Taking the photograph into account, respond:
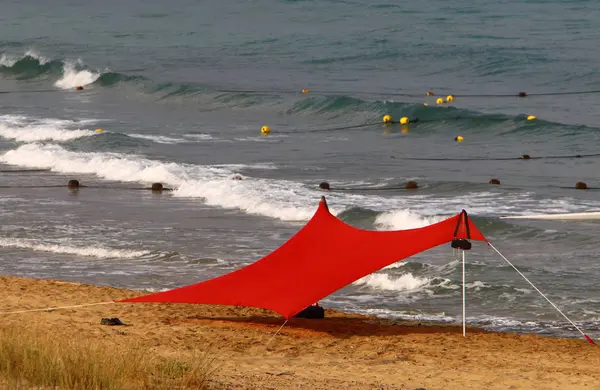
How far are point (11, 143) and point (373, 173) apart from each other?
10818 millimetres

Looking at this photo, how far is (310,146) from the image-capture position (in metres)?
29.6

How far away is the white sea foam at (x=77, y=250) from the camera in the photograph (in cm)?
1628

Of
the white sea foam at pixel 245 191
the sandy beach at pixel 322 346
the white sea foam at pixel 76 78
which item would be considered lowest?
the sandy beach at pixel 322 346

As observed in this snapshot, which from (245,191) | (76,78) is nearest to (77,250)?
(245,191)

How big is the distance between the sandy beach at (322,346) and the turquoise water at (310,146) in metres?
1.37

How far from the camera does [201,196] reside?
22.1 metres

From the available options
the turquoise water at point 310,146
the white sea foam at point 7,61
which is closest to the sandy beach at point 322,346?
the turquoise water at point 310,146

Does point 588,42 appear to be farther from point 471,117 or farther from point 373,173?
point 373,173

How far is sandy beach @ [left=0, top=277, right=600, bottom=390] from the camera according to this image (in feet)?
31.3

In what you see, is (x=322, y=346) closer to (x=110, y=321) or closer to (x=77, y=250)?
(x=110, y=321)

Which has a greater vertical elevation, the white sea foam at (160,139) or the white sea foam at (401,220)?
the white sea foam at (160,139)

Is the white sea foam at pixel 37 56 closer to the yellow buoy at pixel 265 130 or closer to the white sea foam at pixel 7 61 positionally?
the white sea foam at pixel 7 61

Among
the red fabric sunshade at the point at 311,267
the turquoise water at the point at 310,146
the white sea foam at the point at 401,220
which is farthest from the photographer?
the white sea foam at the point at 401,220

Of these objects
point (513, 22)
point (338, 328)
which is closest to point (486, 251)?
point (338, 328)
